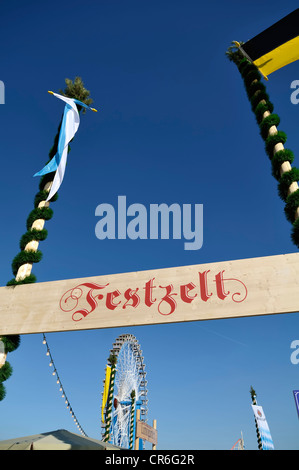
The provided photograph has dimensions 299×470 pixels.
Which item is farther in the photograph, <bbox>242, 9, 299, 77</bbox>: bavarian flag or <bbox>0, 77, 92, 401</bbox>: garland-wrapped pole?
<bbox>242, 9, 299, 77</bbox>: bavarian flag

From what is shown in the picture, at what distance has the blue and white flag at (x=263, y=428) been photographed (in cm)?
1081

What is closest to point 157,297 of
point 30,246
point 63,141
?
point 30,246

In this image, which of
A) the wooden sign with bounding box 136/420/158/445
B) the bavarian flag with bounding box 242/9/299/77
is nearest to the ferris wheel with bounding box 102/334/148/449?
the wooden sign with bounding box 136/420/158/445

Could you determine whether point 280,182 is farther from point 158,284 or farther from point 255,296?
point 158,284

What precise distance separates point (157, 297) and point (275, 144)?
4.26 m

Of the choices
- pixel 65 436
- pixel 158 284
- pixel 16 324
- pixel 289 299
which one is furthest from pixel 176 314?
pixel 65 436

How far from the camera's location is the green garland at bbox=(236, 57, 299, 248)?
5941mm

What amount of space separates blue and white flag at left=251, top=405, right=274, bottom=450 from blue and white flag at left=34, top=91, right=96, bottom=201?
34.7 ft

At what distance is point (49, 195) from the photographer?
27.1 ft

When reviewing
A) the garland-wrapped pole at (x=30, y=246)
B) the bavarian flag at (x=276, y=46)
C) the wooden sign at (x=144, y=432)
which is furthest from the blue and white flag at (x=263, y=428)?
the bavarian flag at (x=276, y=46)

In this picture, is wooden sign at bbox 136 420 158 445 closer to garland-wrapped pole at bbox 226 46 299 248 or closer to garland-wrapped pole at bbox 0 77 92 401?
garland-wrapped pole at bbox 0 77 92 401

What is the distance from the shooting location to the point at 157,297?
583 cm

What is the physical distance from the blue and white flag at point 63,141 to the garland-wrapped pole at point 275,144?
493 centimetres

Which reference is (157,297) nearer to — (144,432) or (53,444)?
(53,444)
